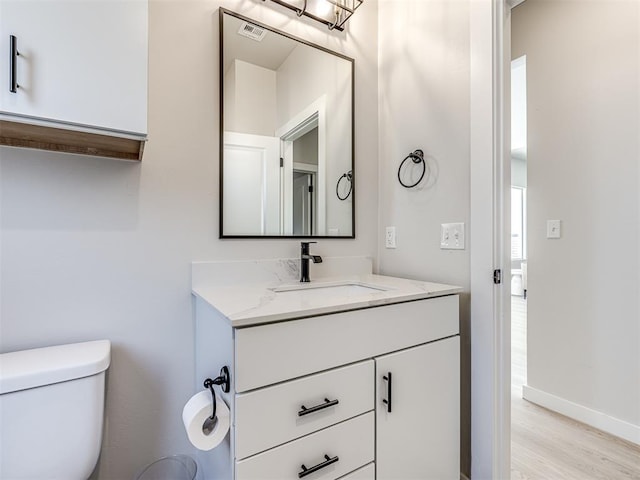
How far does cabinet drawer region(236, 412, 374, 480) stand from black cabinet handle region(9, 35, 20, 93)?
1.03 meters

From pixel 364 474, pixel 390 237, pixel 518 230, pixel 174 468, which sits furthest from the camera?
pixel 518 230

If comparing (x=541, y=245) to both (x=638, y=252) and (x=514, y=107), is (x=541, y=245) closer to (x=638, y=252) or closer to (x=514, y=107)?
(x=638, y=252)

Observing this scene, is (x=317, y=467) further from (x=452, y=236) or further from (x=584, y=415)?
(x=584, y=415)

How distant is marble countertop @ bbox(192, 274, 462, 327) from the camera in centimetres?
81

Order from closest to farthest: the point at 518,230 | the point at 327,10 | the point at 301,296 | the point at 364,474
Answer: the point at 364,474, the point at 301,296, the point at 327,10, the point at 518,230

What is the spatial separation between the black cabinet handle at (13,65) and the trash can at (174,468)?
1.25 meters

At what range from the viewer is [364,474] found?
3.15 feet

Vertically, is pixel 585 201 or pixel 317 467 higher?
pixel 585 201

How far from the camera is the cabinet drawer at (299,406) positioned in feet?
2.50

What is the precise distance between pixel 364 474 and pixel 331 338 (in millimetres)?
452

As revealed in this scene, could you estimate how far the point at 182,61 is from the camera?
1214 mm

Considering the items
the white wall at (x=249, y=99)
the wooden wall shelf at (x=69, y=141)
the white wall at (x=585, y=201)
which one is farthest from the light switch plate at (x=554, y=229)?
the wooden wall shelf at (x=69, y=141)

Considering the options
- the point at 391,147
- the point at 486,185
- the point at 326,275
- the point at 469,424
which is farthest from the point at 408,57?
the point at 469,424

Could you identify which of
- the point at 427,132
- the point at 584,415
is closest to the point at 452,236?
the point at 427,132
